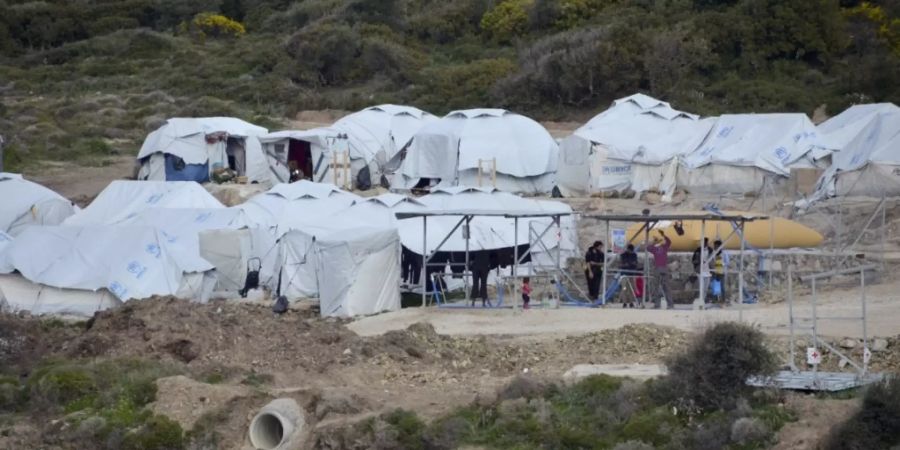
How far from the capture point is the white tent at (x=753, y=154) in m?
39.9

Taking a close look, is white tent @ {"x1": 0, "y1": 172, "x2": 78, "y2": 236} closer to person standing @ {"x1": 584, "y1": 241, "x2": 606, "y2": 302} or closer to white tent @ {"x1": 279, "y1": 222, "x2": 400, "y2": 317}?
white tent @ {"x1": 279, "y1": 222, "x2": 400, "y2": 317}

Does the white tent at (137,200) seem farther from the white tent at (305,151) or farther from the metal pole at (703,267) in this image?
the metal pole at (703,267)

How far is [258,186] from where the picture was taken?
45125 mm

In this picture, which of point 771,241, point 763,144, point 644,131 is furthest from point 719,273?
point 644,131

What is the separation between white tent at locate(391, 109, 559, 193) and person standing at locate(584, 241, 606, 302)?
13139mm

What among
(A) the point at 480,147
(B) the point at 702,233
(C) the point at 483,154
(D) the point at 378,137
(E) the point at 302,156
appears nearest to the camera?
(B) the point at 702,233

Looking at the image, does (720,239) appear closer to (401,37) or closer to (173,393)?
(173,393)

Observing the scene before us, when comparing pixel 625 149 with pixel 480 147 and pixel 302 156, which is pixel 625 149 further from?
pixel 302 156

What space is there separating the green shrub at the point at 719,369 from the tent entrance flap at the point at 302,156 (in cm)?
2674

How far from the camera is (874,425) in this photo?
61.8 feet

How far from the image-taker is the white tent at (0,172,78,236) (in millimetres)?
39500

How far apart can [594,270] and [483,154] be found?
14.3 m

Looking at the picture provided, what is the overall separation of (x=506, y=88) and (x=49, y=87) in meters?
19.0

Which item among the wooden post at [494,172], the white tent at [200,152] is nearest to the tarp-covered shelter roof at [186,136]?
the white tent at [200,152]
